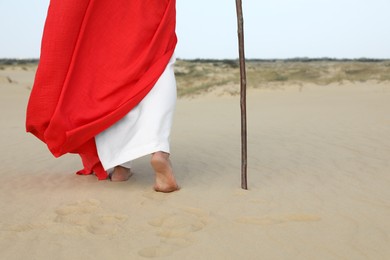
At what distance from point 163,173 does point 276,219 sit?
0.89 metres

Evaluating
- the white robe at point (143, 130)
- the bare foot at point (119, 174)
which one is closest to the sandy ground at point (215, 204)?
the bare foot at point (119, 174)

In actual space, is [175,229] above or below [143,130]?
below

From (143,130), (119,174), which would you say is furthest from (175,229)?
(119,174)

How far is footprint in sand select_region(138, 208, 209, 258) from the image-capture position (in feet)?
7.51

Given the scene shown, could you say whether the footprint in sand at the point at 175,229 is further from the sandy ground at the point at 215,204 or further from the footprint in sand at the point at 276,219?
the footprint in sand at the point at 276,219

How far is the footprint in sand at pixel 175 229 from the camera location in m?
2.29

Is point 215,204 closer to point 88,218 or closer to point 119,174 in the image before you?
point 88,218

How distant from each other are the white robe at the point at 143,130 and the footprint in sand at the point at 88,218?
1.24 ft

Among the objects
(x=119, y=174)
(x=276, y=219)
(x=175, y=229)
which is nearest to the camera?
(x=175, y=229)

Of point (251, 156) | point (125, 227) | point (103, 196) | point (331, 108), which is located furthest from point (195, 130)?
point (125, 227)

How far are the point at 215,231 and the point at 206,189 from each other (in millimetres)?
930

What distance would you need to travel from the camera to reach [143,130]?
10.7 ft

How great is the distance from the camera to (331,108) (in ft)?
32.8

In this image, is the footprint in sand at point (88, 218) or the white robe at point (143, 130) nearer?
the footprint in sand at point (88, 218)
